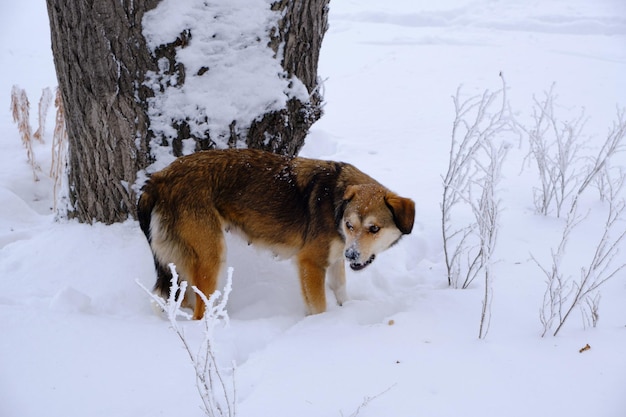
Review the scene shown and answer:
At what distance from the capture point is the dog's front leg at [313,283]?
131 inches

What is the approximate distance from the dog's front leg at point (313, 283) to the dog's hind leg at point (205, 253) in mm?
578

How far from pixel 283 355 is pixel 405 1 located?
48.1ft

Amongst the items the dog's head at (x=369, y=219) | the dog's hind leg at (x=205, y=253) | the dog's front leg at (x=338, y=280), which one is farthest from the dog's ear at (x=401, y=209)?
the dog's hind leg at (x=205, y=253)

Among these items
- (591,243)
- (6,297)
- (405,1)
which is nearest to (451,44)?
(405,1)

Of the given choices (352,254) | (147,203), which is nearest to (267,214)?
(352,254)

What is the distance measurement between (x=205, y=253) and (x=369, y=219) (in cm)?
113

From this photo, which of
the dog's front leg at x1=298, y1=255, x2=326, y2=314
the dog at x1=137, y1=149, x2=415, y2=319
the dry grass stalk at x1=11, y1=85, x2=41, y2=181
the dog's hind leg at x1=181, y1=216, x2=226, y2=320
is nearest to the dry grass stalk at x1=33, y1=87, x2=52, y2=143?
the dry grass stalk at x1=11, y1=85, x2=41, y2=181

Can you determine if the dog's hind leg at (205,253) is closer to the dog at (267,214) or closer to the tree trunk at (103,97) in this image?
the dog at (267,214)

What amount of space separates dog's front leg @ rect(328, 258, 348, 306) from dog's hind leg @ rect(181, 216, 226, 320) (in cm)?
88

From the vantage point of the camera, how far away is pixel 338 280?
3.64 metres

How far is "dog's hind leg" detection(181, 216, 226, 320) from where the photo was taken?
10.3ft

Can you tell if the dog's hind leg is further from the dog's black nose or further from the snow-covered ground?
the dog's black nose

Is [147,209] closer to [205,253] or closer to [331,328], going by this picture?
[205,253]

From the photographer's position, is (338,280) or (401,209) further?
(338,280)
